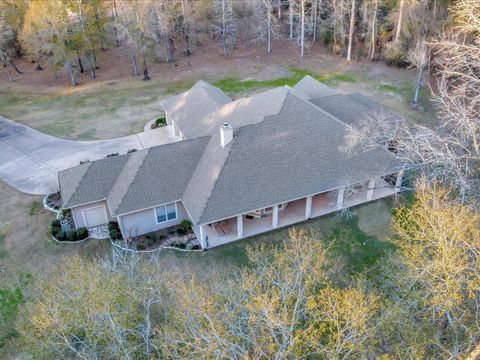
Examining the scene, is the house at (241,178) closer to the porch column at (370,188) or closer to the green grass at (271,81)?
the porch column at (370,188)

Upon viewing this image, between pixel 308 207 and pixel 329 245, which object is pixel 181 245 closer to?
pixel 308 207

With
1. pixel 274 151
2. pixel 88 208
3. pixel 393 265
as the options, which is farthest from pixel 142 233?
pixel 393 265

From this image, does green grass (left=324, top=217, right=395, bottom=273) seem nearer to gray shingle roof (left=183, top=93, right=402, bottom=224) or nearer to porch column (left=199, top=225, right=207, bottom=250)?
gray shingle roof (left=183, top=93, right=402, bottom=224)

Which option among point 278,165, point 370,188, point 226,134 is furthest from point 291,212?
point 226,134

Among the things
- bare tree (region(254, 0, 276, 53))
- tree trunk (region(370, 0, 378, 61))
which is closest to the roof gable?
tree trunk (region(370, 0, 378, 61))

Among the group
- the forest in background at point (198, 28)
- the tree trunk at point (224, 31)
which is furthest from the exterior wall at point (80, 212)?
the tree trunk at point (224, 31)

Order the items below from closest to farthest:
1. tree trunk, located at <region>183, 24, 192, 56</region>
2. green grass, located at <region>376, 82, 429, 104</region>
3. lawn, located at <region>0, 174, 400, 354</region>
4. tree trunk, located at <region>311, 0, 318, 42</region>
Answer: lawn, located at <region>0, 174, 400, 354</region> < green grass, located at <region>376, 82, 429, 104</region> < tree trunk, located at <region>311, 0, 318, 42</region> < tree trunk, located at <region>183, 24, 192, 56</region>
